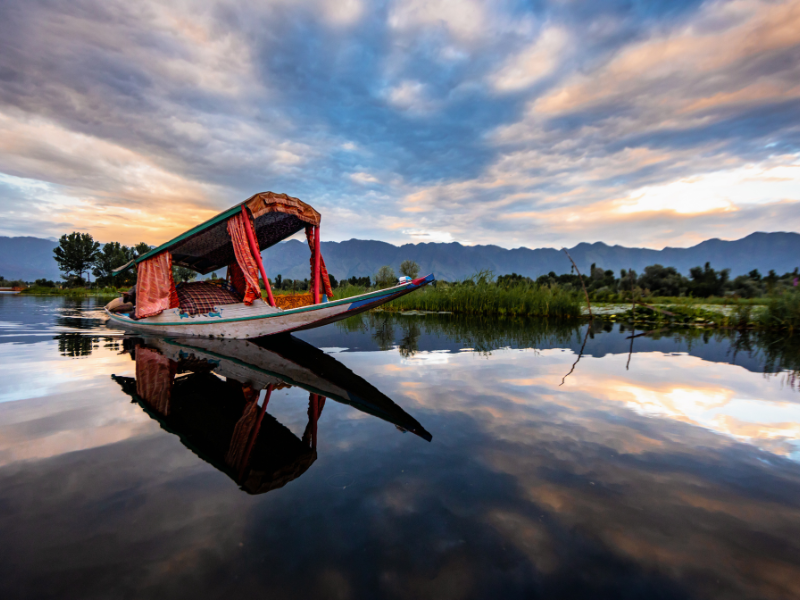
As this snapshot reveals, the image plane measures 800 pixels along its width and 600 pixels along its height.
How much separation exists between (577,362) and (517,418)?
334 cm

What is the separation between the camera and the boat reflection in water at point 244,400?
2.53m

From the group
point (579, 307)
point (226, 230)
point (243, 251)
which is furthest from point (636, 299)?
point (226, 230)

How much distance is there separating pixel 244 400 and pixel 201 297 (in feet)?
21.5

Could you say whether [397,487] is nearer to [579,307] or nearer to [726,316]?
[579,307]

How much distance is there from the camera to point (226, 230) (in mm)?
8648

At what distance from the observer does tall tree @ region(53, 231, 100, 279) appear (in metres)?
44.9

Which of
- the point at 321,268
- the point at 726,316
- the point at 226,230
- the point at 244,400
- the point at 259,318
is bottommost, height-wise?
the point at 244,400

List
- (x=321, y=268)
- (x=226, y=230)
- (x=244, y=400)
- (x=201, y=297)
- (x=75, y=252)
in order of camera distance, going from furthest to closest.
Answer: (x=75, y=252)
(x=321, y=268)
(x=201, y=297)
(x=226, y=230)
(x=244, y=400)

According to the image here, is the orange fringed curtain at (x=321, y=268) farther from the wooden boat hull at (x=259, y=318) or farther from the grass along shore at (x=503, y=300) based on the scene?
the grass along shore at (x=503, y=300)

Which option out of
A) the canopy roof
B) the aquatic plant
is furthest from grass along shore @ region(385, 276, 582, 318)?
the canopy roof

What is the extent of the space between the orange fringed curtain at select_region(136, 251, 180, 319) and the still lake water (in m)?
4.22

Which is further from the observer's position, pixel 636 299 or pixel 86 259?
pixel 86 259

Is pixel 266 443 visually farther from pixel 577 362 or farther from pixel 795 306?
pixel 795 306

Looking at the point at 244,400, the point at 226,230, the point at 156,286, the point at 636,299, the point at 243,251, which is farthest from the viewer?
the point at 636,299
